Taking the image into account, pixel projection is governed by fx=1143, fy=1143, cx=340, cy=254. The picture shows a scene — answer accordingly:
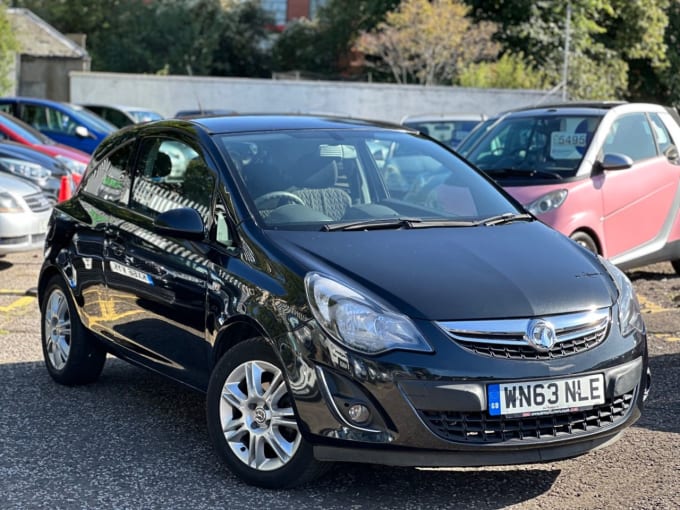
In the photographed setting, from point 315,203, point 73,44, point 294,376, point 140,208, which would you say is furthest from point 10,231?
point 73,44

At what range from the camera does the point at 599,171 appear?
30.2 ft

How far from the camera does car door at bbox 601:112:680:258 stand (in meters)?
9.30

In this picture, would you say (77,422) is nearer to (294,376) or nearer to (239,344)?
(239,344)

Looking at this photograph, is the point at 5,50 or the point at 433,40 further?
the point at 433,40

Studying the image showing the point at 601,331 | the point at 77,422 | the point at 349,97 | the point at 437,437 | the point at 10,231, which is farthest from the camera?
the point at 349,97

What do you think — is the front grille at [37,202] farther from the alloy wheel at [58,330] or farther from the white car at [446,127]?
the white car at [446,127]

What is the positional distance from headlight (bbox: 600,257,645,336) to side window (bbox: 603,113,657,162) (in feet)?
15.1

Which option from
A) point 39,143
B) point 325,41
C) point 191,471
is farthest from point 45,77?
point 191,471

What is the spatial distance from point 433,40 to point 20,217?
32614 millimetres

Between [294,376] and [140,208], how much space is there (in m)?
1.83

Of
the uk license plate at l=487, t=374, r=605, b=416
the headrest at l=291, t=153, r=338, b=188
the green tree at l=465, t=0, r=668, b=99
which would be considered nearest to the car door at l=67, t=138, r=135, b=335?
the headrest at l=291, t=153, r=338, b=188

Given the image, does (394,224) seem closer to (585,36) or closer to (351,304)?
(351,304)

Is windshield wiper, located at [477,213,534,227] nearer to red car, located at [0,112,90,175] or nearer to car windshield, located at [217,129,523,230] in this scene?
car windshield, located at [217,129,523,230]

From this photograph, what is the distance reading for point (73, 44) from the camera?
42812 millimetres
